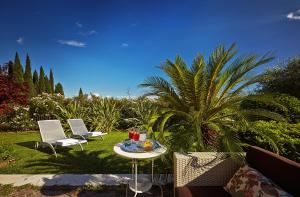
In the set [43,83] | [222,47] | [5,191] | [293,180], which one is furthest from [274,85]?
[43,83]

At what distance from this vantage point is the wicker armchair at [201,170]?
9.65 ft

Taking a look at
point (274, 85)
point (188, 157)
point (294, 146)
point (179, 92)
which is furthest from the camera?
point (274, 85)

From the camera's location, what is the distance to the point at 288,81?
10500mm

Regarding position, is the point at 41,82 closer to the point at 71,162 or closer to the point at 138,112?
the point at 138,112

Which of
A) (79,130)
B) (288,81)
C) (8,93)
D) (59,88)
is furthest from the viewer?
(59,88)

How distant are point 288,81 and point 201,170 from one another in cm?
980

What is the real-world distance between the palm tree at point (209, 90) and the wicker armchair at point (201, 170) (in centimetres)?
65

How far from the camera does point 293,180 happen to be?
2.00m

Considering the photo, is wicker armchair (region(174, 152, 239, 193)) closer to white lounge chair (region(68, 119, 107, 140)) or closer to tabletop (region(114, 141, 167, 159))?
tabletop (region(114, 141, 167, 159))

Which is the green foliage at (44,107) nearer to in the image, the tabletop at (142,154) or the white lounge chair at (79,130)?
the white lounge chair at (79,130)

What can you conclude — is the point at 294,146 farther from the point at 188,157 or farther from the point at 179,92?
the point at 179,92

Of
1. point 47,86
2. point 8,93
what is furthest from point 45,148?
point 47,86

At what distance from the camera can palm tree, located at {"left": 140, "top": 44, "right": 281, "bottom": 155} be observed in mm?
3785

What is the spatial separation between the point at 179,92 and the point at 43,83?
36414 mm
